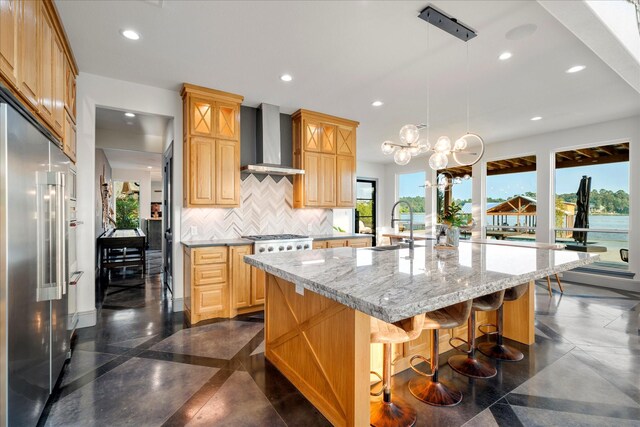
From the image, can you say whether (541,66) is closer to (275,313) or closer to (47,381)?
(275,313)

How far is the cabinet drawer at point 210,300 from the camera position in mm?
3473

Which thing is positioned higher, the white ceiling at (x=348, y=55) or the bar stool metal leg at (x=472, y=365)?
the white ceiling at (x=348, y=55)

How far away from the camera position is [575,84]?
362 cm

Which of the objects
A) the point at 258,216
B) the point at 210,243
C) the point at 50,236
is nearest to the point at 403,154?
the point at 258,216

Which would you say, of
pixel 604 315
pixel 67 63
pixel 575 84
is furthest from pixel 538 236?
pixel 67 63

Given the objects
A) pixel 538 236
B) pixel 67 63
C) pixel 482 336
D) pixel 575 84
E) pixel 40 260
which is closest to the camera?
pixel 40 260

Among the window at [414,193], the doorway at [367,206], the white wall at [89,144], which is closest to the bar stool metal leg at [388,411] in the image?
the white wall at [89,144]

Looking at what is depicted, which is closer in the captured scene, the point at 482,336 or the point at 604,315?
the point at 482,336

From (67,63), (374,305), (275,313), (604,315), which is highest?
(67,63)

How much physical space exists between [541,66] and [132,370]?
4.83 meters

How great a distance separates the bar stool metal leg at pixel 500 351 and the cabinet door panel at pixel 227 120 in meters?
3.61

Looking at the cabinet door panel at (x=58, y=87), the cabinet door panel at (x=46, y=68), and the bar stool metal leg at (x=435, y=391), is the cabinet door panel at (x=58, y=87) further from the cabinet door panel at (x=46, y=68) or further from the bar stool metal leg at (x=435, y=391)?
the bar stool metal leg at (x=435, y=391)

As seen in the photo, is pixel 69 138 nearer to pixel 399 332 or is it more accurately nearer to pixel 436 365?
pixel 399 332

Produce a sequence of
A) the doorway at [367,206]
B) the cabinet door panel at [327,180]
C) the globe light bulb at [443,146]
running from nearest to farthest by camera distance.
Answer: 1. the globe light bulb at [443,146]
2. the cabinet door panel at [327,180]
3. the doorway at [367,206]
